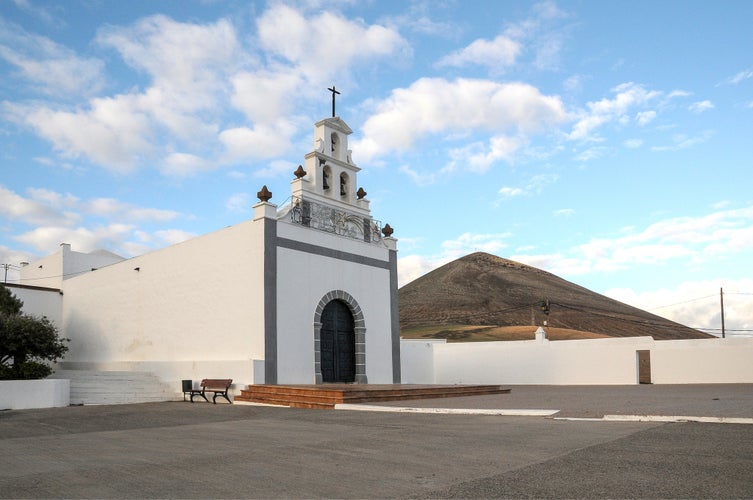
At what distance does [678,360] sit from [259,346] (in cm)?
1643

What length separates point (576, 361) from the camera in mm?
26766

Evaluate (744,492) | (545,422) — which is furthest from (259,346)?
(744,492)

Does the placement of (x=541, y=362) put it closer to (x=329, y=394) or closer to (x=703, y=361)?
(x=703, y=361)

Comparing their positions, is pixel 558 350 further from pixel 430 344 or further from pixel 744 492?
pixel 744 492

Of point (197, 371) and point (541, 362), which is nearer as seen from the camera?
point (197, 371)

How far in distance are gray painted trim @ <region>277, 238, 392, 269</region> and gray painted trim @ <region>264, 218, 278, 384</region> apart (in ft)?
1.45

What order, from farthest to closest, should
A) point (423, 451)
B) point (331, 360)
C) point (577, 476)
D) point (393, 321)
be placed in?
1. point (393, 321)
2. point (331, 360)
3. point (423, 451)
4. point (577, 476)

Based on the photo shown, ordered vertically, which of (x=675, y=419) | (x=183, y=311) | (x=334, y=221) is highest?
(x=334, y=221)

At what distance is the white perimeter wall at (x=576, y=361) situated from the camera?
24.1m

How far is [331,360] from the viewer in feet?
68.0

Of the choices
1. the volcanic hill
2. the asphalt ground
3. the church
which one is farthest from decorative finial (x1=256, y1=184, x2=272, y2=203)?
the volcanic hill

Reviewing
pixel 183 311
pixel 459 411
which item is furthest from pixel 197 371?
pixel 459 411

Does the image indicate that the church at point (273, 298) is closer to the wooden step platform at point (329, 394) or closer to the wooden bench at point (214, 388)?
the wooden bench at point (214, 388)

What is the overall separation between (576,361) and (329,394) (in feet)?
49.6
